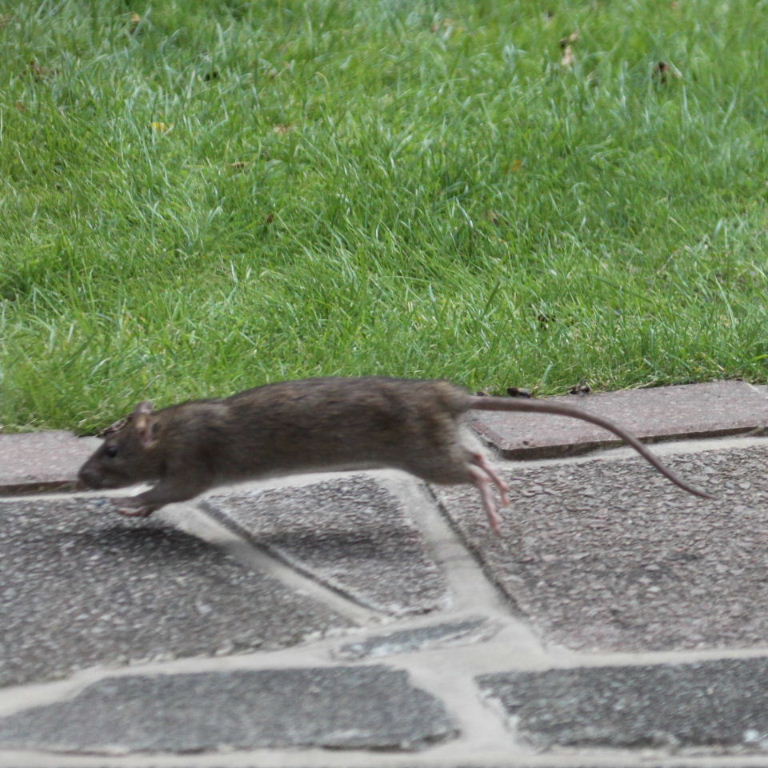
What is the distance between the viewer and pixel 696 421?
4027mm

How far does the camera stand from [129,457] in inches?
138

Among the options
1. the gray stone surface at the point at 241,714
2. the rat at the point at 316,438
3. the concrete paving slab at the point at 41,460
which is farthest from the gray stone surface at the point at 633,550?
the concrete paving slab at the point at 41,460

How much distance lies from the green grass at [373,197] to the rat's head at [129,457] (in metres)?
0.63

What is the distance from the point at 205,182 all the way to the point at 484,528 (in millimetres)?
2885

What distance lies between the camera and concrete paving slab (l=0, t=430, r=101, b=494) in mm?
3668

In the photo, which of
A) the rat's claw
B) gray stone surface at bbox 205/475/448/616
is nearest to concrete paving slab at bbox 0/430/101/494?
the rat's claw

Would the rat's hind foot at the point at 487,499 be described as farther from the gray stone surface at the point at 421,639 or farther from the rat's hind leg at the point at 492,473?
the gray stone surface at the point at 421,639

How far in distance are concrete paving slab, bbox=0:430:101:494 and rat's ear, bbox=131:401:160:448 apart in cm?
31

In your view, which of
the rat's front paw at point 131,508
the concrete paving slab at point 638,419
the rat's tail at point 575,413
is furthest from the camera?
the concrete paving slab at point 638,419

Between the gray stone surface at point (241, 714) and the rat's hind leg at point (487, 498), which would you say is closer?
the gray stone surface at point (241, 714)

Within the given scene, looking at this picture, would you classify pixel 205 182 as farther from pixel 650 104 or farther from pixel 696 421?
pixel 696 421

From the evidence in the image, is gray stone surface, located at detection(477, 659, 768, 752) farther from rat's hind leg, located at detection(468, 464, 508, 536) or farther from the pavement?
rat's hind leg, located at detection(468, 464, 508, 536)

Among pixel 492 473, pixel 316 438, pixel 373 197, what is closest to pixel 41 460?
pixel 316 438

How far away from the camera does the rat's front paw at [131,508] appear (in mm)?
3424
